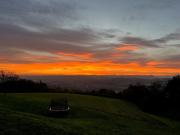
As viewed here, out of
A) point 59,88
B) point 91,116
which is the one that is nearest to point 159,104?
point 91,116

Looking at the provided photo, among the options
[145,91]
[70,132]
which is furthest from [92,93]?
[70,132]

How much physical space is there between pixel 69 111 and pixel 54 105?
1.78 meters

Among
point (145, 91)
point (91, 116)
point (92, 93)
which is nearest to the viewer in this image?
point (91, 116)

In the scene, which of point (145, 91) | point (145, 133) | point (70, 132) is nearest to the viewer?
point (70, 132)

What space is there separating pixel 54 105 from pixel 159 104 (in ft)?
59.9

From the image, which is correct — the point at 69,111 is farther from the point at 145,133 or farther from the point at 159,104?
the point at 159,104

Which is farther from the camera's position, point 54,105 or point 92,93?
point 92,93

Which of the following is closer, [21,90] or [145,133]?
[145,133]

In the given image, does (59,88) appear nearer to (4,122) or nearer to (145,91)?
(145,91)

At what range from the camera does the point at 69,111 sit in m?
24.0

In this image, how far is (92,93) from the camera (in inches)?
1722

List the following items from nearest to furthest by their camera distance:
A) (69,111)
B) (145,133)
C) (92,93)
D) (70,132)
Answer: (70,132) → (145,133) → (69,111) → (92,93)

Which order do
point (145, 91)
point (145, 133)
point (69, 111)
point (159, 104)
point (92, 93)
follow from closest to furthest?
point (145, 133) < point (69, 111) < point (159, 104) < point (145, 91) < point (92, 93)

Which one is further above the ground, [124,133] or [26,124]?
[26,124]
